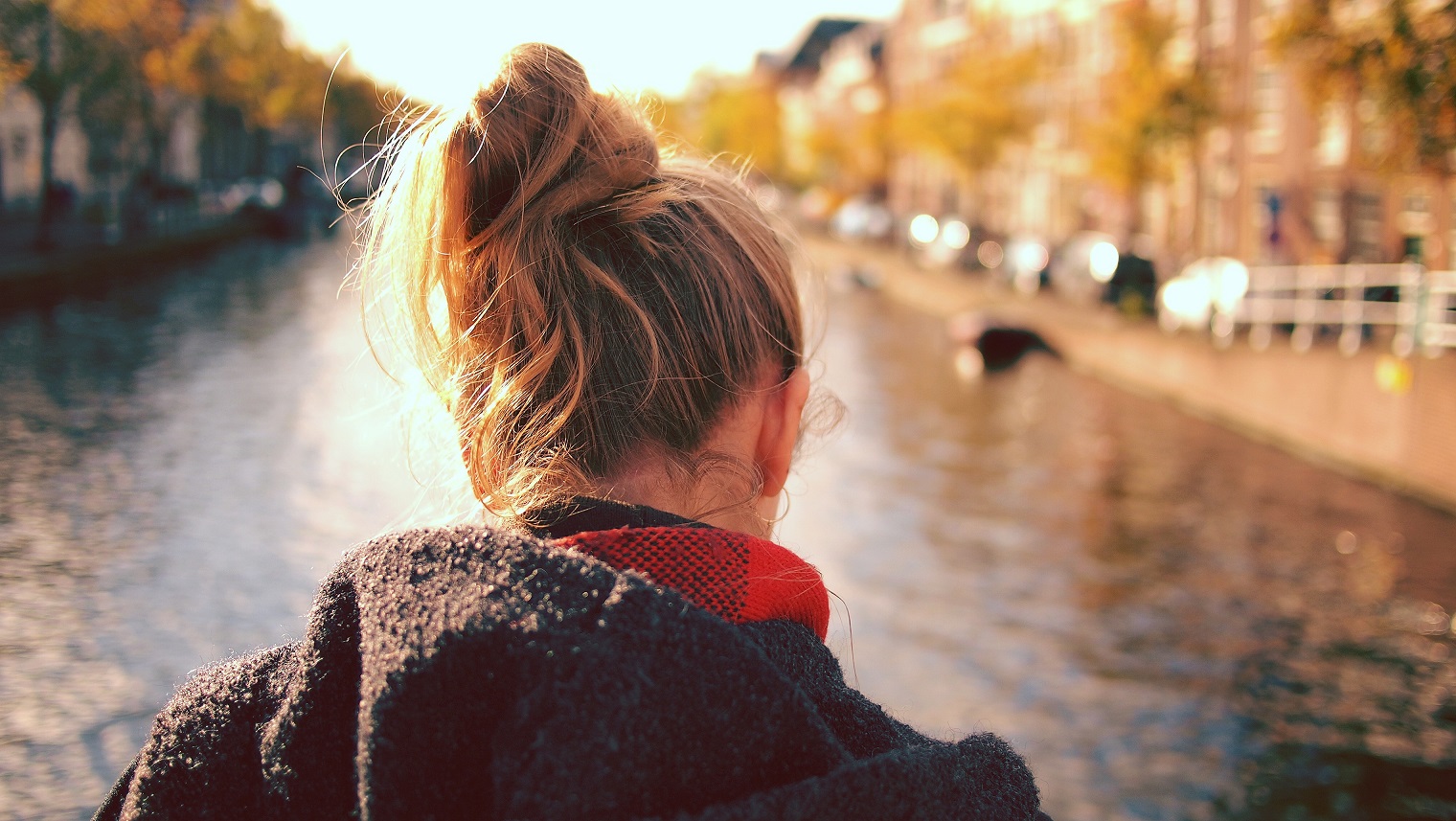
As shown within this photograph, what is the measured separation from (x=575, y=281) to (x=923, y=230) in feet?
146

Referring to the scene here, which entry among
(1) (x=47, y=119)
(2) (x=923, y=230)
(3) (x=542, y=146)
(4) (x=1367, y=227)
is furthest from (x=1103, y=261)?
(3) (x=542, y=146)

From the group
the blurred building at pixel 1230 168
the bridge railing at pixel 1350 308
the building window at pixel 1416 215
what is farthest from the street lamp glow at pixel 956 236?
the bridge railing at pixel 1350 308

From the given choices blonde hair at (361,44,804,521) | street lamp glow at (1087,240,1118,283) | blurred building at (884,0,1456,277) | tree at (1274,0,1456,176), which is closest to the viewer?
blonde hair at (361,44,804,521)

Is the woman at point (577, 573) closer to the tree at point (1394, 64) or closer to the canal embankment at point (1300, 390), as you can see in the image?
the tree at point (1394, 64)

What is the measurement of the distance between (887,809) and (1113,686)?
8.41 metres

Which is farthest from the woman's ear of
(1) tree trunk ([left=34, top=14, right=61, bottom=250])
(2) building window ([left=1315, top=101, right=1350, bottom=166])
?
(2) building window ([left=1315, top=101, right=1350, bottom=166])

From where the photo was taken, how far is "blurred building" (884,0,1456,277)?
24719 mm

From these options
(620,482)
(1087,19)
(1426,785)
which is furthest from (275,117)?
(620,482)

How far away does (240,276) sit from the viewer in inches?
1102

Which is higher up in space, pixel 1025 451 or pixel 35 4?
pixel 35 4

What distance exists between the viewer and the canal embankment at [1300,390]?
1327 cm

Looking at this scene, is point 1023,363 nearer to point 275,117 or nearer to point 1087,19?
point 1087,19

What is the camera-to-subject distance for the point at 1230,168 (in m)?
29.7

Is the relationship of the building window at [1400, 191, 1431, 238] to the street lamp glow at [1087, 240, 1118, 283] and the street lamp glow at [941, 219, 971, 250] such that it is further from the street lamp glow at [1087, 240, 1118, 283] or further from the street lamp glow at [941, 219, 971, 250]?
the street lamp glow at [941, 219, 971, 250]
